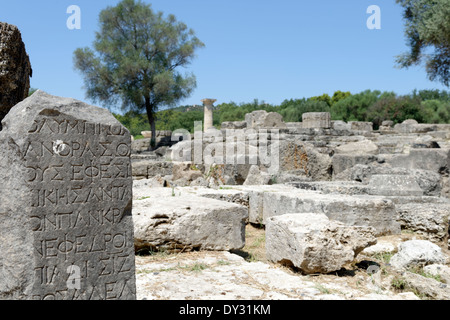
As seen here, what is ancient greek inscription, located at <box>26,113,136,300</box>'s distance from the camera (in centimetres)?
228

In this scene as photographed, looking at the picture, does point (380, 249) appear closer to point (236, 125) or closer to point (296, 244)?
point (296, 244)

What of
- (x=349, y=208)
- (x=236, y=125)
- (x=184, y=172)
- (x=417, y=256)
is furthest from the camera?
(x=236, y=125)

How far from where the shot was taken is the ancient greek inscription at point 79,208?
7.48ft

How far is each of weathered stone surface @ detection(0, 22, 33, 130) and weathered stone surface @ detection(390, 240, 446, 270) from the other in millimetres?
3720

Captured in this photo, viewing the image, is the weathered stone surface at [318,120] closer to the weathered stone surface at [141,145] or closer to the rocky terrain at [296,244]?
the rocky terrain at [296,244]

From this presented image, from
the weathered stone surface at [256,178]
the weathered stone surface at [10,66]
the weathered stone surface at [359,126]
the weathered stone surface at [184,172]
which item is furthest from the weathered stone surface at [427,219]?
the weathered stone surface at [359,126]

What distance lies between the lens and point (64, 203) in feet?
7.66

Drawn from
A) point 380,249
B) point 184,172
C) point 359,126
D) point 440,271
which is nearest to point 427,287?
point 440,271

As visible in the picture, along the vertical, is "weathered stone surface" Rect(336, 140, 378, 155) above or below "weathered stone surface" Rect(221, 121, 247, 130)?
below

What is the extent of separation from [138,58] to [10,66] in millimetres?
22679

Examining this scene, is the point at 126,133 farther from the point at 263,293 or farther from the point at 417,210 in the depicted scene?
the point at 417,210

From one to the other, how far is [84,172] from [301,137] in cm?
991

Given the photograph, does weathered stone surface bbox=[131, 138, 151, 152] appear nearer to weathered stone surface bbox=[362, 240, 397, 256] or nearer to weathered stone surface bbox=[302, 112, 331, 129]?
weathered stone surface bbox=[302, 112, 331, 129]

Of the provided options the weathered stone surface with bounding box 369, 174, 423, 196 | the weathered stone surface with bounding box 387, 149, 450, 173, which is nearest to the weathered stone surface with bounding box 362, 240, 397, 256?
the weathered stone surface with bounding box 369, 174, 423, 196
